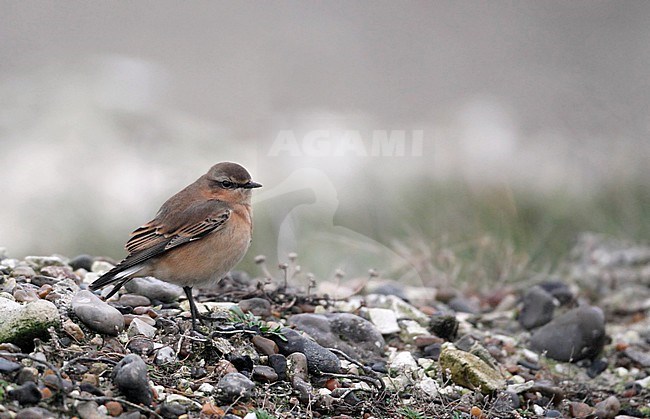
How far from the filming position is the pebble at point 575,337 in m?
6.61

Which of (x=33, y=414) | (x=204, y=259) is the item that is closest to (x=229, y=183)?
(x=204, y=259)

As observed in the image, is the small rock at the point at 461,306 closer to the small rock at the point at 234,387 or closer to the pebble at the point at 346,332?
the pebble at the point at 346,332

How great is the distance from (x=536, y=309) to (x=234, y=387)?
3568 mm

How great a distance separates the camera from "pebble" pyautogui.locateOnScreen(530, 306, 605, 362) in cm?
661

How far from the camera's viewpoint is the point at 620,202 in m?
9.72

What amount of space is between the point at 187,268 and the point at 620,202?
19.2 feet

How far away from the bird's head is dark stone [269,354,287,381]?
4.24 feet

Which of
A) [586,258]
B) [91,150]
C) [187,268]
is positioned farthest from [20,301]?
[586,258]

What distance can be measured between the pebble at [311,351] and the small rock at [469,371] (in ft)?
2.53

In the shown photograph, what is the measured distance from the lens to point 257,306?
20.0 feet

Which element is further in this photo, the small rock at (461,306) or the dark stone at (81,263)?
the small rock at (461,306)

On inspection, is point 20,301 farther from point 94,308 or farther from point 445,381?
point 445,381

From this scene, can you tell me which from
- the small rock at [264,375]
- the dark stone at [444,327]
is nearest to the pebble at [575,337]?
the dark stone at [444,327]

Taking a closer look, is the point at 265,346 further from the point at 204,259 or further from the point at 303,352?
the point at 204,259
